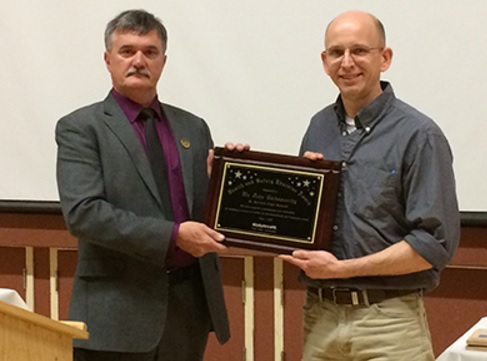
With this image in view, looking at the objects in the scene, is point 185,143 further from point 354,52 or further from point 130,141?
point 354,52

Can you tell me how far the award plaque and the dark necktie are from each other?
7.2 inches

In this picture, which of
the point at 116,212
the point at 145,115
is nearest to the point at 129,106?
the point at 145,115

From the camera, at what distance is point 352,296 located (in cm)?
260

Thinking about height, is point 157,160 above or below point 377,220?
above

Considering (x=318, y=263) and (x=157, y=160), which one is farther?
(x=157, y=160)

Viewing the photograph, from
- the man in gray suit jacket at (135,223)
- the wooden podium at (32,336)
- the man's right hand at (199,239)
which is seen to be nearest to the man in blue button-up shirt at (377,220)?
the man's right hand at (199,239)

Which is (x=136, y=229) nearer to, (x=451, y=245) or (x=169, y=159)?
(x=169, y=159)

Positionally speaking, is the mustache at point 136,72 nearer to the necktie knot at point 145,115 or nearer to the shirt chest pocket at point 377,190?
the necktie knot at point 145,115

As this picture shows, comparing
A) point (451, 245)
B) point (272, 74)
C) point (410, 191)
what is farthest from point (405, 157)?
point (272, 74)

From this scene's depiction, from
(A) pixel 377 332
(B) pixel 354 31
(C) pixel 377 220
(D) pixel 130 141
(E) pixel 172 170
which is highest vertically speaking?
(B) pixel 354 31

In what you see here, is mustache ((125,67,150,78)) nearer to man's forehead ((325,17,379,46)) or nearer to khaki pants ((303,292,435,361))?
man's forehead ((325,17,379,46))

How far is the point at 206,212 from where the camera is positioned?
9.21 feet

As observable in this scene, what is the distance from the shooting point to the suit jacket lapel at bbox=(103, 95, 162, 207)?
9.39ft

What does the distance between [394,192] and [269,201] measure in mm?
417
